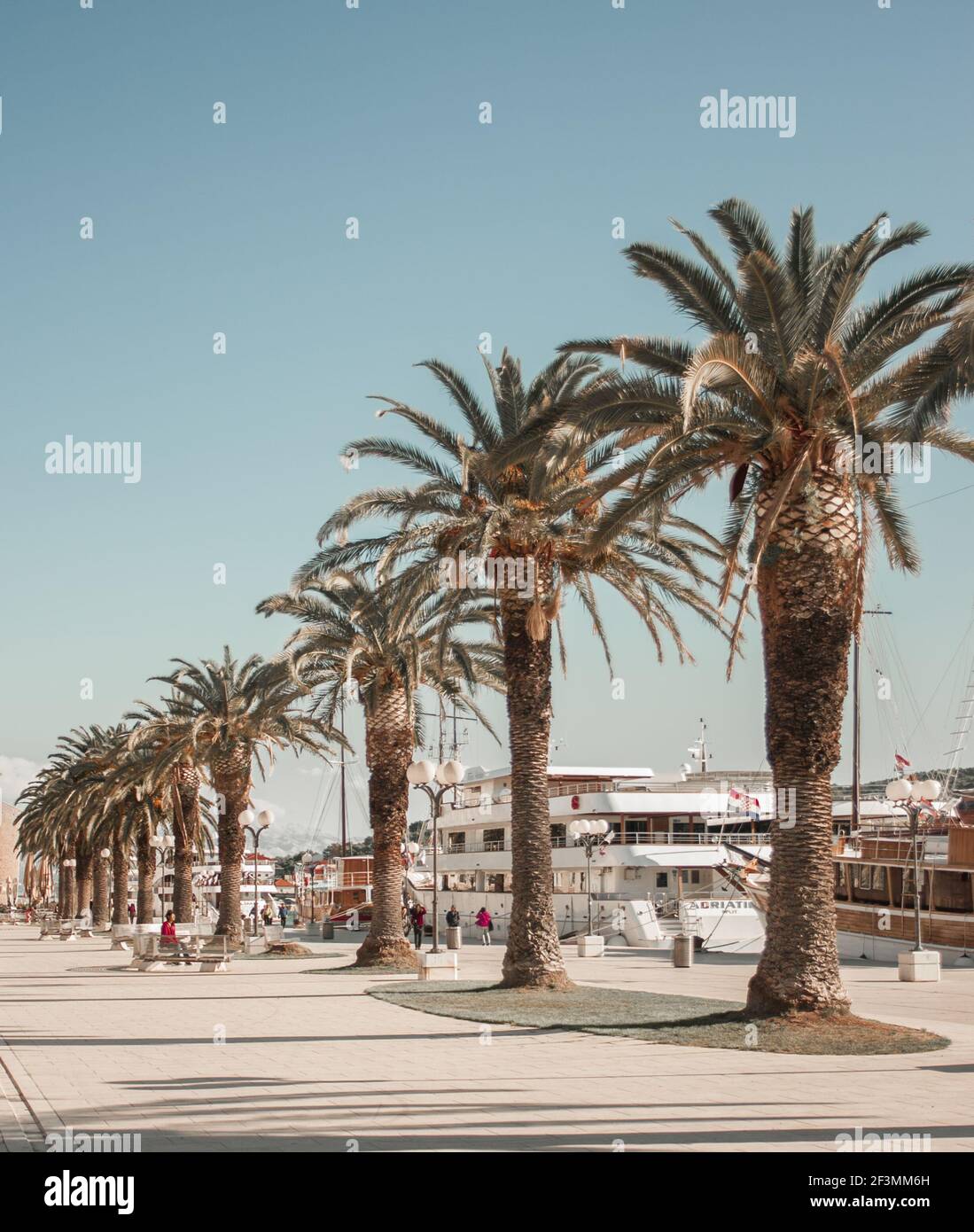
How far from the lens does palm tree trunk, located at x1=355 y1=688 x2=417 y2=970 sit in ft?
102

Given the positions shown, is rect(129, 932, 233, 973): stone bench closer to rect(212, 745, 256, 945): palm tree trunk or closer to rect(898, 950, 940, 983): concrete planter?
rect(212, 745, 256, 945): palm tree trunk

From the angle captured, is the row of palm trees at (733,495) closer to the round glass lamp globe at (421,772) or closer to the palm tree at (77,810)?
the round glass lamp globe at (421,772)

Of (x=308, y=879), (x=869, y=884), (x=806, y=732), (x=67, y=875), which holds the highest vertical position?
(x=806, y=732)

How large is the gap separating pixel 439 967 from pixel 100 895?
4405 cm

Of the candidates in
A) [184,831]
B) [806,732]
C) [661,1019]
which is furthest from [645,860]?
[806,732]

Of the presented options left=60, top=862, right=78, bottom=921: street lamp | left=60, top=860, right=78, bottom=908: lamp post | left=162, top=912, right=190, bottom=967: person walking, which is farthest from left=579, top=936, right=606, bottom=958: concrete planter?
left=60, top=860, right=78, bottom=908: lamp post

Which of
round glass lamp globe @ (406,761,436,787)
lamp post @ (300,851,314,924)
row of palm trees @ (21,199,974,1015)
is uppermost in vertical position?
row of palm trees @ (21,199,974,1015)

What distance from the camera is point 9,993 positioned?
84.9ft

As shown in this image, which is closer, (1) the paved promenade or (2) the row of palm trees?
(1) the paved promenade

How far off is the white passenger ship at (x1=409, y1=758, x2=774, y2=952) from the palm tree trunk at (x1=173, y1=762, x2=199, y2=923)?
12.2 m

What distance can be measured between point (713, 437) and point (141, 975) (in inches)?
835

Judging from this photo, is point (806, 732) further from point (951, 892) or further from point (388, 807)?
point (951, 892)

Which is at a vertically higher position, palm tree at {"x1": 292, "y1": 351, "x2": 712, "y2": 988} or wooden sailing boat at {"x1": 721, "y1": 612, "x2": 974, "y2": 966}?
palm tree at {"x1": 292, "y1": 351, "x2": 712, "y2": 988}

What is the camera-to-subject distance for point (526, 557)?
74.5 ft
